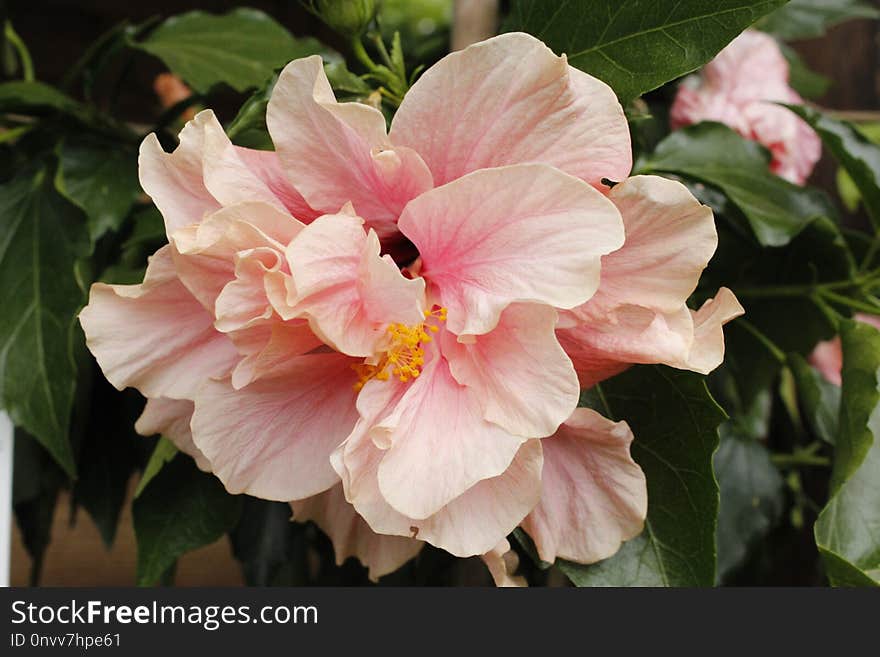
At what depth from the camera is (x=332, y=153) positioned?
32cm

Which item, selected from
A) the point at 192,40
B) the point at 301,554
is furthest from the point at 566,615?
the point at 192,40

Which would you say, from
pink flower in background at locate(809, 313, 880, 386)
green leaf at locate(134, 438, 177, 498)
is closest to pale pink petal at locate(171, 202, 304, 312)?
green leaf at locate(134, 438, 177, 498)

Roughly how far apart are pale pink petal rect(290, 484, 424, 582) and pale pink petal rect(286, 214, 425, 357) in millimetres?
111

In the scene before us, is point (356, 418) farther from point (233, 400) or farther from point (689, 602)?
point (689, 602)

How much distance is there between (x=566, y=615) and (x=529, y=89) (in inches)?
8.3

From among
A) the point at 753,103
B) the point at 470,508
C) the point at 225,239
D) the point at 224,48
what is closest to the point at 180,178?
the point at 225,239

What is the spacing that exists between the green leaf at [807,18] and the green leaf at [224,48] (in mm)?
385

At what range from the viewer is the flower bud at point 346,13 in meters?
0.38

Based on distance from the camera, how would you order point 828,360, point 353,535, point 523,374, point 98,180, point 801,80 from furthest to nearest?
point 801,80 → point 828,360 → point 98,180 → point 353,535 → point 523,374

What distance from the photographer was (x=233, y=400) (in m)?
0.34

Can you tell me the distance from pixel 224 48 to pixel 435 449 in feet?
1.25

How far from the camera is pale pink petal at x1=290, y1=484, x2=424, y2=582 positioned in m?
0.39

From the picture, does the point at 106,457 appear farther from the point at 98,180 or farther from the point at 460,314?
the point at 460,314

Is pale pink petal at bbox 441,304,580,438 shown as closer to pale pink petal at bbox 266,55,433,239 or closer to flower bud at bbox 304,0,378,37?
pale pink petal at bbox 266,55,433,239
